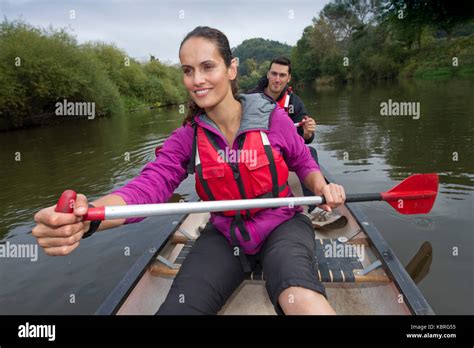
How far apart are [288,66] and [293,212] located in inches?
160

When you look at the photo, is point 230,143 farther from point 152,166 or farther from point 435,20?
point 435,20

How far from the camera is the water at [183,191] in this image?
13.0 ft

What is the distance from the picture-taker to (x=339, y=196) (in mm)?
2244

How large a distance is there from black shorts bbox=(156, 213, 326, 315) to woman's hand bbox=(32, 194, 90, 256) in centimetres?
62

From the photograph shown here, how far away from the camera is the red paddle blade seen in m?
2.73

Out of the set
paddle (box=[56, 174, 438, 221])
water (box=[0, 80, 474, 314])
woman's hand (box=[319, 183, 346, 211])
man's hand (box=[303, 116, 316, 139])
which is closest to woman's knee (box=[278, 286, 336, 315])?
paddle (box=[56, 174, 438, 221])

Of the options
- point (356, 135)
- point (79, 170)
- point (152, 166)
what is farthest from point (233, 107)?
point (356, 135)

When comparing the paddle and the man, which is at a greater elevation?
the man

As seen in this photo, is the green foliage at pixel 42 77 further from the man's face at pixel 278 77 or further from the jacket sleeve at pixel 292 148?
the jacket sleeve at pixel 292 148

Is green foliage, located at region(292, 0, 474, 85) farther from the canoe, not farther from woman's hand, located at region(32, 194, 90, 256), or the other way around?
woman's hand, located at region(32, 194, 90, 256)

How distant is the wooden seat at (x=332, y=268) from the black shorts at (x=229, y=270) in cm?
36

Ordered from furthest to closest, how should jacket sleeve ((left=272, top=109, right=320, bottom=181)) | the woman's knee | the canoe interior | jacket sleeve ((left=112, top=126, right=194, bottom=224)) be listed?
the canoe interior
jacket sleeve ((left=272, top=109, right=320, bottom=181))
jacket sleeve ((left=112, top=126, right=194, bottom=224))
the woman's knee

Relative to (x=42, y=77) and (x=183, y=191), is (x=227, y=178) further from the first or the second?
(x=42, y=77)

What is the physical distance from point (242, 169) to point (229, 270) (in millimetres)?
658
